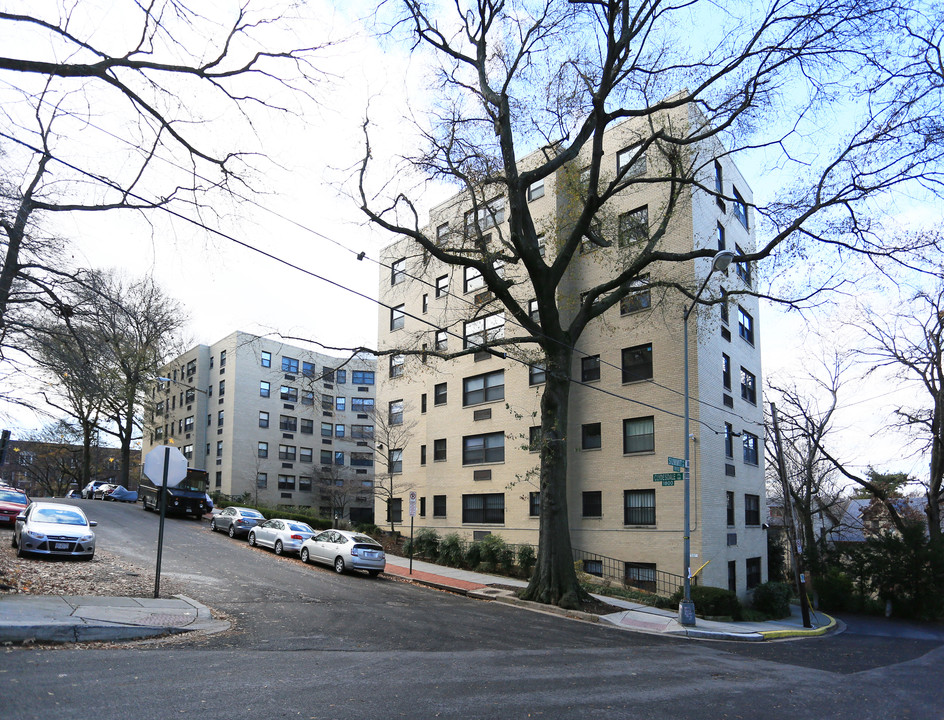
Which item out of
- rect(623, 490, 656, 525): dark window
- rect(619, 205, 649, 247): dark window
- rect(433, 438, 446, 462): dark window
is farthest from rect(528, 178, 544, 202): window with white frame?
rect(623, 490, 656, 525): dark window

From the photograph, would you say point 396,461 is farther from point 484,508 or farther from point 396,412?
point 484,508

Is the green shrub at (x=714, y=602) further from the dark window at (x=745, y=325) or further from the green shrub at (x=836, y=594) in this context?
the green shrub at (x=836, y=594)

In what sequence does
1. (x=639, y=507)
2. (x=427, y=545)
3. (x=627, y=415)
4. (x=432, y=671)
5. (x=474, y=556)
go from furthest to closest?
(x=427, y=545) < (x=474, y=556) < (x=627, y=415) < (x=639, y=507) < (x=432, y=671)

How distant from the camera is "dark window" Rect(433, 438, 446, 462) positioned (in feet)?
108

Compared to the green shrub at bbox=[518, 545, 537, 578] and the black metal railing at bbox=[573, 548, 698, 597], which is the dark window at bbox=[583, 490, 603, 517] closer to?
the black metal railing at bbox=[573, 548, 698, 597]

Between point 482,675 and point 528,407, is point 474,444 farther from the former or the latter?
point 482,675

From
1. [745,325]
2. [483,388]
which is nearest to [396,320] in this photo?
[483,388]

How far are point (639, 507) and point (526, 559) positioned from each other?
4.66 metres

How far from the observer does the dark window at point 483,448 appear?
29719 millimetres

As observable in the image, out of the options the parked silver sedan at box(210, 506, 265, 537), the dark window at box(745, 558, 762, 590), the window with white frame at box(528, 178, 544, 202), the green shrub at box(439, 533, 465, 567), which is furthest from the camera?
the window with white frame at box(528, 178, 544, 202)

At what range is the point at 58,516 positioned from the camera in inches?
730

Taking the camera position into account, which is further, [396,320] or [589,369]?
[396,320]

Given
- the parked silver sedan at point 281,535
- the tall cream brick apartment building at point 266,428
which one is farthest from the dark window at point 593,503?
the tall cream brick apartment building at point 266,428

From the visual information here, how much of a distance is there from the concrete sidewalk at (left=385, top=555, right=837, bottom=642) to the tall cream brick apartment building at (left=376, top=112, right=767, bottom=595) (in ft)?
9.48
